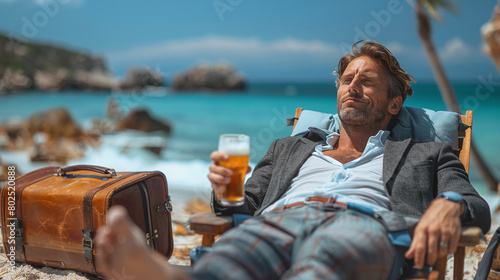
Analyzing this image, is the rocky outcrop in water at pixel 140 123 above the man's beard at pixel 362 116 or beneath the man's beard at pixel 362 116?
beneath

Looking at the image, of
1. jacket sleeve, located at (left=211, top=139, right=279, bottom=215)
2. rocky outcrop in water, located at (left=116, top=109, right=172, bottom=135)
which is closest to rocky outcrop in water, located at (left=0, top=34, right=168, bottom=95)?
rocky outcrop in water, located at (left=116, top=109, right=172, bottom=135)

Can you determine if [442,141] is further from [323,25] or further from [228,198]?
[323,25]

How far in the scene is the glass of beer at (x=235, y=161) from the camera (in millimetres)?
1712

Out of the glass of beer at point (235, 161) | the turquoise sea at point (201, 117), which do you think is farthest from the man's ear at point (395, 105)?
the turquoise sea at point (201, 117)

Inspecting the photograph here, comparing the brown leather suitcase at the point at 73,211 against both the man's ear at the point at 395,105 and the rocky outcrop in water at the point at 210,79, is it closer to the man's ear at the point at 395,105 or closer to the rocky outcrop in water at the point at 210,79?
the man's ear at the point at 395,105

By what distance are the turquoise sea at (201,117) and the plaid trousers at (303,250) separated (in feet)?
21.2

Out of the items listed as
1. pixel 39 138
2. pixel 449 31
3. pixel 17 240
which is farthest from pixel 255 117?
pixel 17 240

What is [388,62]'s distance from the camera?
2.40 meters

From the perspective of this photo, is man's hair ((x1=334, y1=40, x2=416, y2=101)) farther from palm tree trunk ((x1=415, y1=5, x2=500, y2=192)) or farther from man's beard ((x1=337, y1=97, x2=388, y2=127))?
palm tree trunk ((x1=415, y1=5, x2=500, y2=192))

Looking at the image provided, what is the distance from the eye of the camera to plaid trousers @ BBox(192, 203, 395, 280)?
1409 mm

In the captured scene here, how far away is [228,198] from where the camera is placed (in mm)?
1771

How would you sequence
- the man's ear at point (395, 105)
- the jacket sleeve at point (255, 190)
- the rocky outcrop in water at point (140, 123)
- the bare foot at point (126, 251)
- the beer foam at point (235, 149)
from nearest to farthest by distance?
the bare foot at point (126, 251) → the beer foam at point (235, 149) → the jacket sleeve at point (255, 190) → the man's ear at point (395, 105) → the rocky outcrop in water at point (140, 123)

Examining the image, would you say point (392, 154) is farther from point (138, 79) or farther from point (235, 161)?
point (138, 79)

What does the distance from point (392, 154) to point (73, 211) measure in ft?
5.79
